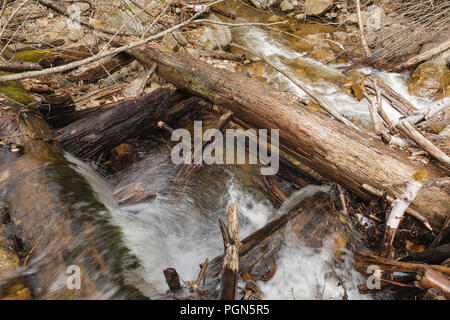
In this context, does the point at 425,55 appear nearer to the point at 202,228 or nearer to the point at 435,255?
the point at 435,255

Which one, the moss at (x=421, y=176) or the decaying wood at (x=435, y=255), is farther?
the decaying wood at (x=435, y=255)

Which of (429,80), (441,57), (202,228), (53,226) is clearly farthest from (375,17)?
(53,226)

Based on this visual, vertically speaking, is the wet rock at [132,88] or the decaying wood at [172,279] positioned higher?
the wet rock at [132,88]

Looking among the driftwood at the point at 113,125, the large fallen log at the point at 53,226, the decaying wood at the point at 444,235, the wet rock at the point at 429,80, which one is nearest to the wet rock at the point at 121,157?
the driftwood at the point at 113,125

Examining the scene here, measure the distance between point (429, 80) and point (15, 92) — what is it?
9030 millimetres

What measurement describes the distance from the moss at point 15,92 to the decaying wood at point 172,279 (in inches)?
134

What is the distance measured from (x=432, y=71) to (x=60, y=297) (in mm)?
8828

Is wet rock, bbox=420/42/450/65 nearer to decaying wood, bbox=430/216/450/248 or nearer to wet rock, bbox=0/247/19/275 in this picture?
decaying wood, bbox=430/216/450/248

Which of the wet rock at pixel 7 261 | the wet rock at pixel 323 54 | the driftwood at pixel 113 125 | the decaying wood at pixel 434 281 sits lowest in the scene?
the decaying wood at pixel 434 281

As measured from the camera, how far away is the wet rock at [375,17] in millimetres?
8070

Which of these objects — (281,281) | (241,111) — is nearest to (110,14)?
(241,111)

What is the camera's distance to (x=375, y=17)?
8.43m

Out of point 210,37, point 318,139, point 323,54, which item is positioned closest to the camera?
point 318,139

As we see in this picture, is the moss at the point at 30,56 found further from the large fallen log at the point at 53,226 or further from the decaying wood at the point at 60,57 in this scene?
the large fallen log at the point at 53,226
